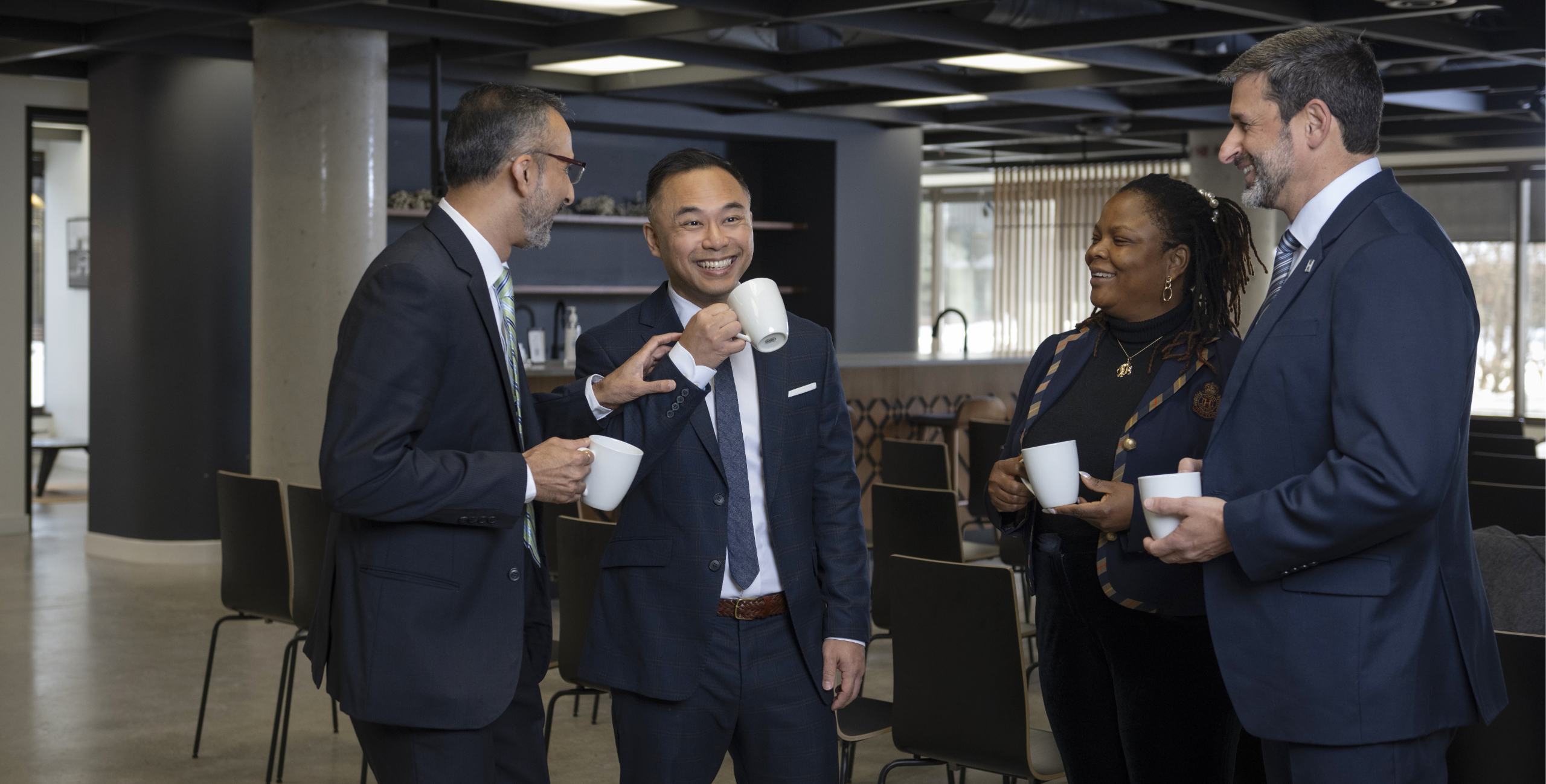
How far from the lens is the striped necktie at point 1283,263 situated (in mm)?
1797

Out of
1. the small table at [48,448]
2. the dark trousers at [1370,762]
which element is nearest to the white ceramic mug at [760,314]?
the dark trousers at [1370,762]

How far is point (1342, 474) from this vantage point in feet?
5.27

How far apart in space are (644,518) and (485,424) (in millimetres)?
→ 285

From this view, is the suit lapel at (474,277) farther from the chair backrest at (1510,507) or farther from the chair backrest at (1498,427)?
the chair backrest at (1498,427)

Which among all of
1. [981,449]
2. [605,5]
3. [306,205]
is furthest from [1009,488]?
[306,205]

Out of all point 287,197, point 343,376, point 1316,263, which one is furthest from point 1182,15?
point 343,376

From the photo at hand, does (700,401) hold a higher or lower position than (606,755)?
higher

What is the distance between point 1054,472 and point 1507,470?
138 inches

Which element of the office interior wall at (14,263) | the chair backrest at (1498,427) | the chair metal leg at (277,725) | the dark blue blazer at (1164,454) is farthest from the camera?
the office interior wall at (14,263)

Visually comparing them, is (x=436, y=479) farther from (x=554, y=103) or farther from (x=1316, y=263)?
(x=1316, y=263)

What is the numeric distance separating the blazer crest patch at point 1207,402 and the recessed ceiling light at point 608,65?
5673 mm

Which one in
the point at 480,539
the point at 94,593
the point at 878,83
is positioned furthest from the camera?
the point at 878,83

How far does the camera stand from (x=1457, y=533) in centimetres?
172

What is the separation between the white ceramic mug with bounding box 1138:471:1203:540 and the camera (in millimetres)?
1742
